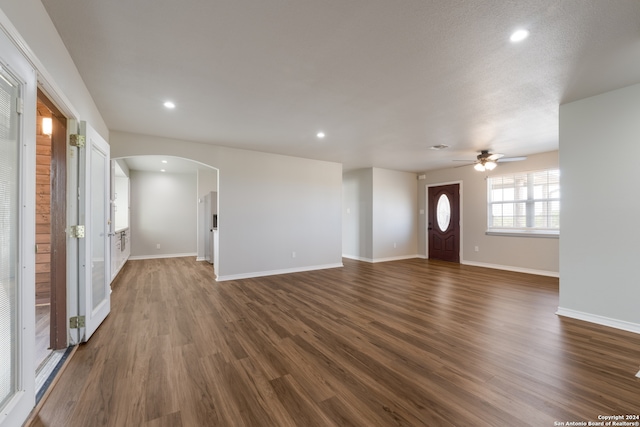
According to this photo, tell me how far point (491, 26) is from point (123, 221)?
8.07 meters

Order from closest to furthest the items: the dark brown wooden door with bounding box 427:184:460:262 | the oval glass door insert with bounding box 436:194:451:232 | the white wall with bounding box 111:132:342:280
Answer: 1. the white wall with bounding box 111:132:342:280
2. the dark brown wooden door with bounding box 427:184:460:262
3. the oval glass door insert with bounding box 436:194:451:232

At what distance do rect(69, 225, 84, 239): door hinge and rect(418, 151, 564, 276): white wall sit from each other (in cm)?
754

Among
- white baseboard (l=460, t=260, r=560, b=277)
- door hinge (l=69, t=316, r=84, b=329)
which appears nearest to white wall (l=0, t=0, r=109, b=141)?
door hinge (l=69, t=316, r=84, b=329)

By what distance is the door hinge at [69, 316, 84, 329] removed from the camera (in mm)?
2326

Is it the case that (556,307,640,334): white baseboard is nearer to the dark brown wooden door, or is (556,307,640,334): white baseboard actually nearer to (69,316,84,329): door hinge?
the dark brown wooden door

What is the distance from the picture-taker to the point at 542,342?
2443mm

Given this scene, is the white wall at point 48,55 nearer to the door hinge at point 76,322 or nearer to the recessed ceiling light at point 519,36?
the door hinge at point 76,322

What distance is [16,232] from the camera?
1.33 meters

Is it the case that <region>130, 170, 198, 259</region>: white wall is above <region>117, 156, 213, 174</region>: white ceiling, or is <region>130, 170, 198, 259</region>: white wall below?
below

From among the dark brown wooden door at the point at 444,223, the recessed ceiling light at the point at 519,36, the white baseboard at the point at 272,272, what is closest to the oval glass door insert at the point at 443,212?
the dark brown wooden door at the point at 444,223

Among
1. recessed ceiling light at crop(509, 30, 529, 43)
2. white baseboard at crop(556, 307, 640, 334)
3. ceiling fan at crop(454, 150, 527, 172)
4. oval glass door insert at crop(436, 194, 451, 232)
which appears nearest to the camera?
recessed ceiling light at crop(509, 30, 529, 43)

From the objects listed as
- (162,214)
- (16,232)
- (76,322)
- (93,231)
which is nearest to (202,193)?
(162,214)

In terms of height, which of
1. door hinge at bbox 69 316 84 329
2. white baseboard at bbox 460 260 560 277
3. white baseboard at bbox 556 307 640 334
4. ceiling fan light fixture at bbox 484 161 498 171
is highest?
ceiling fan light fixture at bbox 484 161 498 171

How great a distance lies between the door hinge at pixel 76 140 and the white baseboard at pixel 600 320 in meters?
5.59
